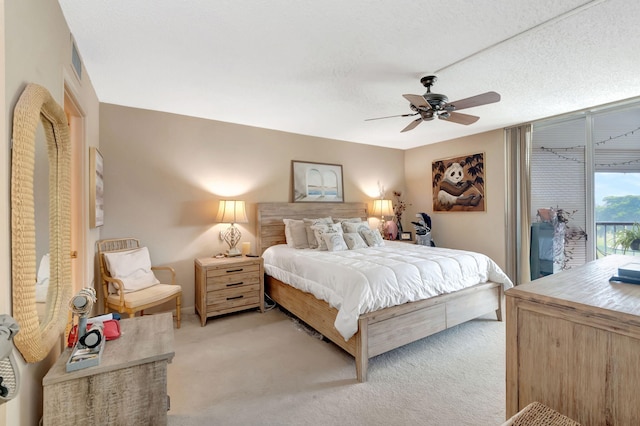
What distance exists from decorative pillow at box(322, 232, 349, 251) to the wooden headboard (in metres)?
0.88

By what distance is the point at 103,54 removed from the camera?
7.34 ft

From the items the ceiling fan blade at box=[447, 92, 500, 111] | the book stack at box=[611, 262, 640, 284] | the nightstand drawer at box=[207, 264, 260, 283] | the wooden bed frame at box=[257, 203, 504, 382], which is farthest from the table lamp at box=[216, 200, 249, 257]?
the book stack at box=[611, 262, 640, 284]

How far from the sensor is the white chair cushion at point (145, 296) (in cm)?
271

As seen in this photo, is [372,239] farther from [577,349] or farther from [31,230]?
[31,230]

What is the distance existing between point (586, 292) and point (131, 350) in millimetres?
2084

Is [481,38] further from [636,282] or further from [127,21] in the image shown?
[127,21]

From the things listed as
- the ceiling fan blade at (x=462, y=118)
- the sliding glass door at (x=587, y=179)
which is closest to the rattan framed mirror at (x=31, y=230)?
the ceiling fan blade at (x=462, y=118)

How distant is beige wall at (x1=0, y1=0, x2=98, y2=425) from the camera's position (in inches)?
38.2

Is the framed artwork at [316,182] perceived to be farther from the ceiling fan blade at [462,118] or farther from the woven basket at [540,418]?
the woven basket at [540,418]

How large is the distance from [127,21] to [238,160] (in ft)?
7.37

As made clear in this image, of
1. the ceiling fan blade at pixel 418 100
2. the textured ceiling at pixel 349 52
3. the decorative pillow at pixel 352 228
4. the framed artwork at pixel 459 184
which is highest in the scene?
the textured ceiling at pixel 349 52

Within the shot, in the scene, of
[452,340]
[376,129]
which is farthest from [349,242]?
[376,129]

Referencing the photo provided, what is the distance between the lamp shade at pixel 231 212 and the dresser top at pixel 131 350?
2001 mm

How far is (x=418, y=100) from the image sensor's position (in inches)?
96.6
